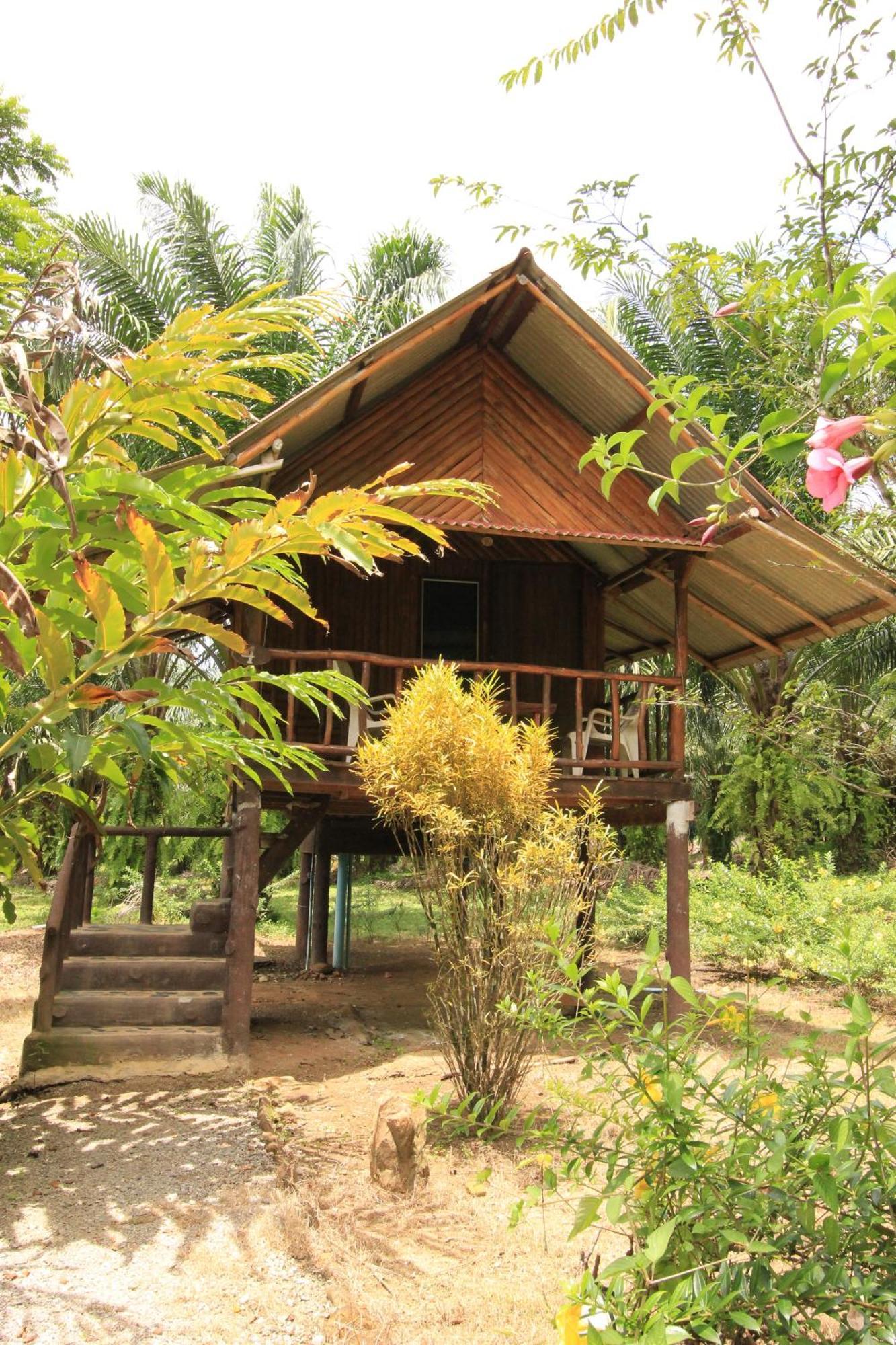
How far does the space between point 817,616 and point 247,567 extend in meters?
8.31

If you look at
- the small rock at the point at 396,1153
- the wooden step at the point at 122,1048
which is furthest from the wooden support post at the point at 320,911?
the small rock at the point at 396,1153

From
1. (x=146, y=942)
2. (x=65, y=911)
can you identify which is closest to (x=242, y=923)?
(x=146, y=942)

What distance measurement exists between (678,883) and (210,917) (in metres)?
4.16

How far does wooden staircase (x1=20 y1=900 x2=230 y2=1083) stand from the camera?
732 centimetres

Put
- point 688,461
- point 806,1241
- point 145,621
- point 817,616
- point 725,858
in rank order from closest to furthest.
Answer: point 688,461, point 806,1241, point 145,621, point 817,616, point 725,858

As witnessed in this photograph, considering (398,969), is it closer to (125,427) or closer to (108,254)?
(108,254)

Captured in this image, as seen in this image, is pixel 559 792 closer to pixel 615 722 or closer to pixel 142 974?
pixel 615 722

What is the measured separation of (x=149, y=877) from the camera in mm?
10656

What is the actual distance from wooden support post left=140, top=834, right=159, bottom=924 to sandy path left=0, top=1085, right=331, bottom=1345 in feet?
12.8

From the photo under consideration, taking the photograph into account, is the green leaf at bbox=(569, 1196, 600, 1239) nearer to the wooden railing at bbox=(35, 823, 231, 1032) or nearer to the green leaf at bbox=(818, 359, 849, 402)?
the green leaf at bbox=(818, 359, 849, 402)

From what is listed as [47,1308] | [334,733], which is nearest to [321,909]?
[334,733]

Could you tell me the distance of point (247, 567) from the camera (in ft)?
10.2

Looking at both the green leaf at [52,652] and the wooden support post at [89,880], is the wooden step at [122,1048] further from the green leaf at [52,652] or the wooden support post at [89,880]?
the green leaf at [52,652]

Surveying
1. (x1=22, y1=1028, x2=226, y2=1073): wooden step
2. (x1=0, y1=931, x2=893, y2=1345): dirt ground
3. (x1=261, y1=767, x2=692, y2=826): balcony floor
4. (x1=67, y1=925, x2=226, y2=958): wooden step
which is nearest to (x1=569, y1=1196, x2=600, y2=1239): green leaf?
(x1=0, y1=931, x2=893, y2=1345): dirt ground
